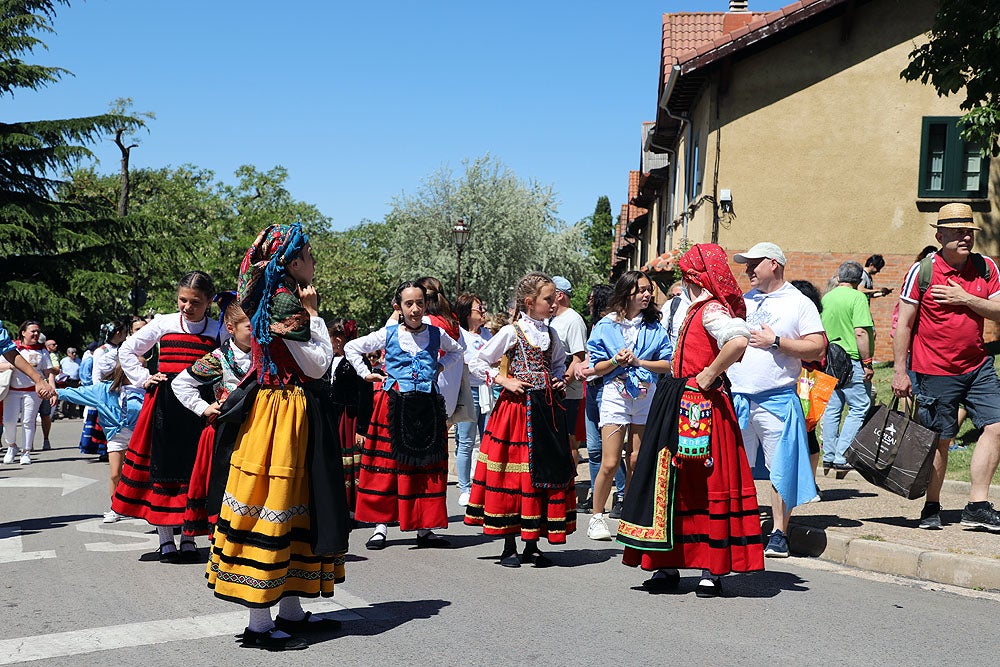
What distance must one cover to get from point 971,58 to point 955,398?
7.27m

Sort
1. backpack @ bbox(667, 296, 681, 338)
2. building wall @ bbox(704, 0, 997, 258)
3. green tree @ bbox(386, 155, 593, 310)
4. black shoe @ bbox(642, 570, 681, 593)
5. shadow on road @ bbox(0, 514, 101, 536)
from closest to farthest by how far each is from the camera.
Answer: black shoe @ bbox(642, 570, 681, 593)
shadow on road @ bbox(0, 514, 101, 536)
backpack @ bbox(667, 296, 681, 338)
building wall @ bbox(704, 0, 997, 258)
green tree @ bbox(386, 155, 593, 310)

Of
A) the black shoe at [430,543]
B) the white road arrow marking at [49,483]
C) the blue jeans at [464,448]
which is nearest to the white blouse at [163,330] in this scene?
the black shoe at [430,543]

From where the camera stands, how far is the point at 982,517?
764 centimetres

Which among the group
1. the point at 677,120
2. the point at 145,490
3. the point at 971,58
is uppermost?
the point at 677,120

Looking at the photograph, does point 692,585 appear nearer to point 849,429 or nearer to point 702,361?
point 702,361

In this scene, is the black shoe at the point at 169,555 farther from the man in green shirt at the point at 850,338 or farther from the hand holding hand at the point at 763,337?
the man in green shirt at the point at 850,338

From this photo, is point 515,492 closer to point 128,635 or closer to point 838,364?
point 128,635

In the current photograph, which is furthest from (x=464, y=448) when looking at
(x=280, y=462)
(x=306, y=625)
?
(x=280, y=462)

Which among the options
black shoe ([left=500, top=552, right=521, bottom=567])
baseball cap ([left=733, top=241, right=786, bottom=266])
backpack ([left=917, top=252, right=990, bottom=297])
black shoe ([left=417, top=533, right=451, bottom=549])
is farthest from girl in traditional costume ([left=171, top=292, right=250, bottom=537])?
backpack ([left=917, top=252, right=990, bottom=297])

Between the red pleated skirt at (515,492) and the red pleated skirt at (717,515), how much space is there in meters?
1.28

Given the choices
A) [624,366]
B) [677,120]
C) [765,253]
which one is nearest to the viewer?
[765,253]

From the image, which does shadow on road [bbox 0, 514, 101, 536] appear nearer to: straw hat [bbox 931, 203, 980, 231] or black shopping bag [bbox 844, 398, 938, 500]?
black shopping bag [bbox 844, 398, 938, 500]

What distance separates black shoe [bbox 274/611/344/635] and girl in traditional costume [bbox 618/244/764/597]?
5.92ft

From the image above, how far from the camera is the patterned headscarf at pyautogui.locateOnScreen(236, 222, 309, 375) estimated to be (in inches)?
199
